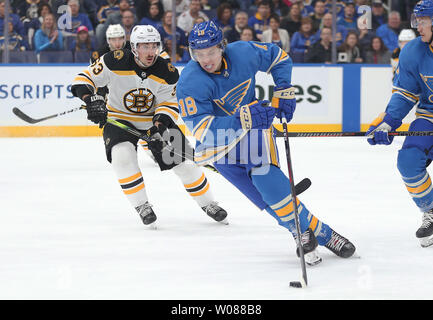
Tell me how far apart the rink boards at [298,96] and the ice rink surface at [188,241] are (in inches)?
72.7

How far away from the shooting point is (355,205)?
4840 mm

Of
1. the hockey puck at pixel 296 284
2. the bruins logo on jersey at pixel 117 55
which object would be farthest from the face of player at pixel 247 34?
the hockey puck at pixel 296 284

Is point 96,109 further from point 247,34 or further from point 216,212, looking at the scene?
point 247,34

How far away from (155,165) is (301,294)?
3.84 metres

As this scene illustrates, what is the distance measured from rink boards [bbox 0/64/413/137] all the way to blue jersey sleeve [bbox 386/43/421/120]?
475 cm

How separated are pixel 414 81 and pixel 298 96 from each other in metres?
4.80

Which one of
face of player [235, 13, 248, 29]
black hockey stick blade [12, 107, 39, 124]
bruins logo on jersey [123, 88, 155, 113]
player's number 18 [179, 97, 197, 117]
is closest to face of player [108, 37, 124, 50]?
black hockey stick blade [12, 107, 39, 124]

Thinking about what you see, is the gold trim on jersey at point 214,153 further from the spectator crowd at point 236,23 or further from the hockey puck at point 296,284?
the spectator crowd at point 236,23

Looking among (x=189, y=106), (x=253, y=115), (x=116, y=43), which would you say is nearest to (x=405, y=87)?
(x=253, y=115)

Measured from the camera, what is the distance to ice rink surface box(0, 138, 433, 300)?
3039mm

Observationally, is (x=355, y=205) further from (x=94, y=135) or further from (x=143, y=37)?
(x=94, y=135)

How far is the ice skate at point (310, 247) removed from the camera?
334 centimetres

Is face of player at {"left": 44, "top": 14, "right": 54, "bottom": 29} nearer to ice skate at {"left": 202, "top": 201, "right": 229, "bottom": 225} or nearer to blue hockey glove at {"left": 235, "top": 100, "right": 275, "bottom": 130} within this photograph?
ice skate at {"left": 202, "top": 201, "right": 229, "bottom": 225}
